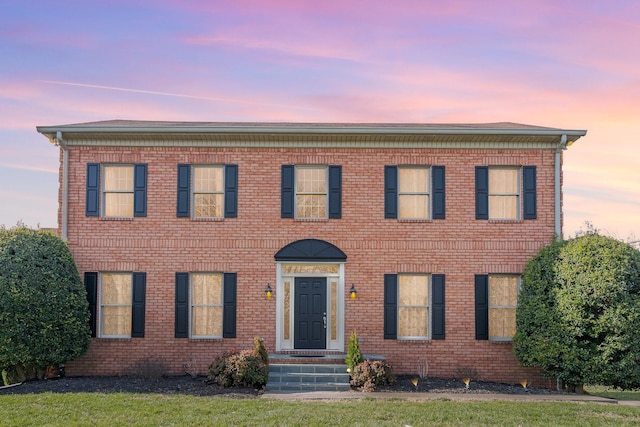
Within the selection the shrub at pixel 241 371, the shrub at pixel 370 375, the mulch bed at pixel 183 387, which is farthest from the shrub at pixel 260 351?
the shrub at pixel 370 375

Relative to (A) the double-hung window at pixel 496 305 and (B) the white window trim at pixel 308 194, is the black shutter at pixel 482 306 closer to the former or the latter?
(A) the double-hung window at pixel 496 305

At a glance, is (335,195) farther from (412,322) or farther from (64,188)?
(64,188)

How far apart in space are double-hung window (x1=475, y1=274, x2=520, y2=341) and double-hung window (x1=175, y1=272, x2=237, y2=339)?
636 centimetres

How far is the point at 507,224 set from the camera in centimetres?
1738

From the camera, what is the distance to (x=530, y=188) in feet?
57.2

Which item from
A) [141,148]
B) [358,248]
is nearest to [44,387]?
[141,148]

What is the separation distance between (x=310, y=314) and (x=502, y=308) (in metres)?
4.99

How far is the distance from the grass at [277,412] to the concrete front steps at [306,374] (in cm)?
168

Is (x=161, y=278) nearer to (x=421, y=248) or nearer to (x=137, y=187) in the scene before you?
(x=137, y=187)

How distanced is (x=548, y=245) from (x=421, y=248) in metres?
3.27

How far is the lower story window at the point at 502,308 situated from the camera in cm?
1725

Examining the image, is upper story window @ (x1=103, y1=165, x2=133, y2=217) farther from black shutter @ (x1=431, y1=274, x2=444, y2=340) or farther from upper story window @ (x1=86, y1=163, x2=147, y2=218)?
black shutter @ (x1=431, y1=274, x2=444, y2=340)

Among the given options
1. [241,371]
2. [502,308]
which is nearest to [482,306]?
[502,308]

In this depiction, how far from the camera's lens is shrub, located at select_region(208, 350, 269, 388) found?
1488 centimetres
